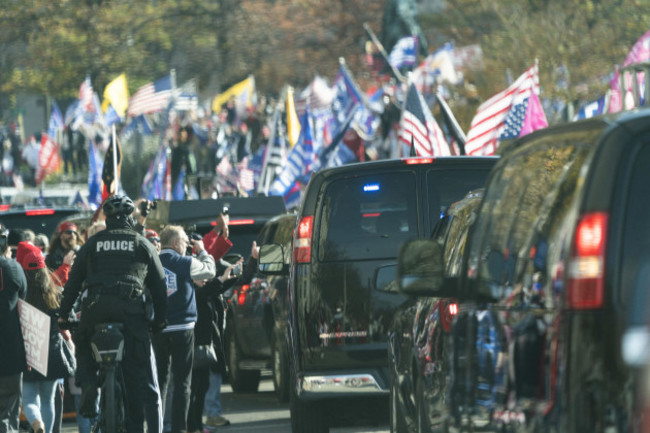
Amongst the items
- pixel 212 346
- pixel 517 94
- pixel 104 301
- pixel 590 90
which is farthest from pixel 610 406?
pixel 590 90

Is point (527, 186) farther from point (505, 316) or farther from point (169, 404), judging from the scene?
point (169, 404)

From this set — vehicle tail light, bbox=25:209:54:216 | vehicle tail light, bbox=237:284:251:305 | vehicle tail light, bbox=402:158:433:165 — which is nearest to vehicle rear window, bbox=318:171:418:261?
vehicle tail light, bbox=402:158:433:165

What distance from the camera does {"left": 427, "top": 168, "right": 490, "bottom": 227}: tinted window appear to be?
34.7ft

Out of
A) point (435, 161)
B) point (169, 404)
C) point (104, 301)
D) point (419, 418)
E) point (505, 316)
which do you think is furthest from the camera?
point (169, 404)

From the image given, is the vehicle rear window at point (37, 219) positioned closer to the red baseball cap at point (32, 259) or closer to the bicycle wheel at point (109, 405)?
the red baseball cap at point (32, 259)

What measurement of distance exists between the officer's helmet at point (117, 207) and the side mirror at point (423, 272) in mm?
4356

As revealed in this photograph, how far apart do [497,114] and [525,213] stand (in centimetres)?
1592

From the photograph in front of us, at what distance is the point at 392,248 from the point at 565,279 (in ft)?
19.1

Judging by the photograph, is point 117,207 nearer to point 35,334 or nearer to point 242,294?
point 35,334

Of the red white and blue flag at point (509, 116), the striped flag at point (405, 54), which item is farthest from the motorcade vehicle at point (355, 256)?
the striped flag at point (405, 54)

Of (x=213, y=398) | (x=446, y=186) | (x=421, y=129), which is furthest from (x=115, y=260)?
(x=421, y=129)

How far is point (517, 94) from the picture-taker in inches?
831

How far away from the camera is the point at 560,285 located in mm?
4645

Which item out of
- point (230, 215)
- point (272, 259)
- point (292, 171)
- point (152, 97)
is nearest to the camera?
point (272, 259)
